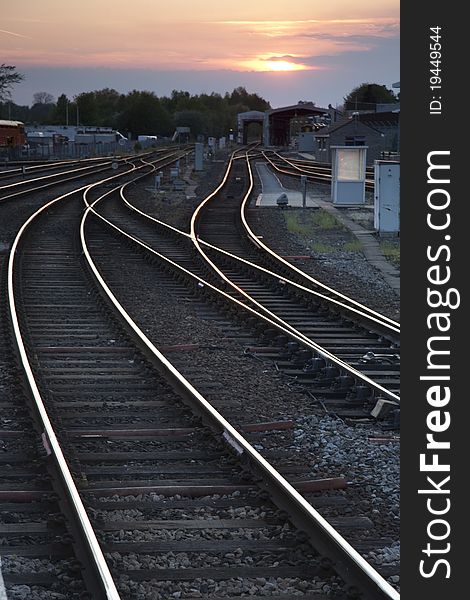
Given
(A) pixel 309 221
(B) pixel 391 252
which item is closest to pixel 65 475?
(B) pixel 391 252

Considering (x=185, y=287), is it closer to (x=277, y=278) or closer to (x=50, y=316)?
(x=277, y=278)

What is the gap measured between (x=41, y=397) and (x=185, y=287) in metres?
7.39

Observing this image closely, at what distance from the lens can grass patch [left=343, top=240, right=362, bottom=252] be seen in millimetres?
22516

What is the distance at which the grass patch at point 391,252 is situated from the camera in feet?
69.0

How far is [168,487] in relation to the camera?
7.55m

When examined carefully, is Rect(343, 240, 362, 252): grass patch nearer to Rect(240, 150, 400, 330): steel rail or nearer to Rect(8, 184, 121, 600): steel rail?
Rect(240, 150, 400, 330): steel rail

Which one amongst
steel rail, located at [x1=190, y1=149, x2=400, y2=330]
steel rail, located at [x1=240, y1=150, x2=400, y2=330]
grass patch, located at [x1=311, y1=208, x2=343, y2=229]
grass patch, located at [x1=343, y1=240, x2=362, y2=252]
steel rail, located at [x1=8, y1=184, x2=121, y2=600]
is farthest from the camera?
grass patch, located at [x1=311, y1=208, x2=343, y2=229]

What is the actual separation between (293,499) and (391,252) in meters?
15.5

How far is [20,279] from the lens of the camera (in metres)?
17.4

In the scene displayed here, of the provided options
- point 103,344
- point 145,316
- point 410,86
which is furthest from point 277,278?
point 410,86

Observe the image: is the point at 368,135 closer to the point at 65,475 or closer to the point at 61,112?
the point at 65,475

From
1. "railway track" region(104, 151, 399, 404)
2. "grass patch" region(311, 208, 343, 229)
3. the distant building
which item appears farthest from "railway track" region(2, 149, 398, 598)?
the distant building

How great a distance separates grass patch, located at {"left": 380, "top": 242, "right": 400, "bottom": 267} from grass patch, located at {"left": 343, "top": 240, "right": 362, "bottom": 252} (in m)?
0.44

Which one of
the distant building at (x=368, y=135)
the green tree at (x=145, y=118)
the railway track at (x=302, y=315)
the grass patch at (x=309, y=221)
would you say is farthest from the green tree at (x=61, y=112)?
the railway track at (x=302, y=315)
